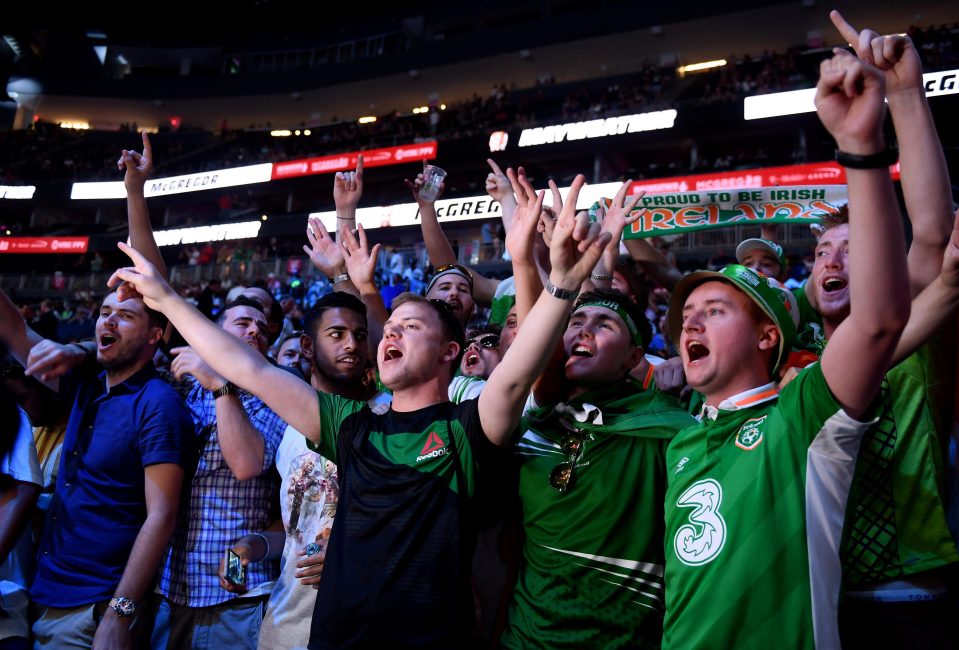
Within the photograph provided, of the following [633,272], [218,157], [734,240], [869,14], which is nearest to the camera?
[633,272]

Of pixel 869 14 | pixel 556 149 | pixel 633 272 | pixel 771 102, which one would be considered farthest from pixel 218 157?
pixel 633 272

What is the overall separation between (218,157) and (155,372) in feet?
107

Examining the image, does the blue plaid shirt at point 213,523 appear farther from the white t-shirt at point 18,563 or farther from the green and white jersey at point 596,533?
the green and white jersey at point 596,533

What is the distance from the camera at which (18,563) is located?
3488mm

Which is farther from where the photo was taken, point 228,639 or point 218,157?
point 218,157

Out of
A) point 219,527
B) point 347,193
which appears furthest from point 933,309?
point 347,193

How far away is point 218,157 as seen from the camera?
33594 millimetres

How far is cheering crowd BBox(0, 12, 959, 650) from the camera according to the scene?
1.89m

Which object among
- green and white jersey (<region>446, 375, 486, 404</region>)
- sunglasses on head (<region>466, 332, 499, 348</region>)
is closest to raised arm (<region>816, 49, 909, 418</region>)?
green and white jersey (<region>446, 375, 486, 404</region>)

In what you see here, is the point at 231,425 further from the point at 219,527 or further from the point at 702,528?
the point at 702,528

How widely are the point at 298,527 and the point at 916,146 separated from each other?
2.56 meters

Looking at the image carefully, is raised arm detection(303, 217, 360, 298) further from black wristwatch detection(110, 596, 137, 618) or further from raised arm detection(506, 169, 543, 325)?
black wristwatch detection(110, 596, 137, 618)

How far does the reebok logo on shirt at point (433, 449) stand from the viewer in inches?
96.7

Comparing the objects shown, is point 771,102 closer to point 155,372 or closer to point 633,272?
point 633,272
